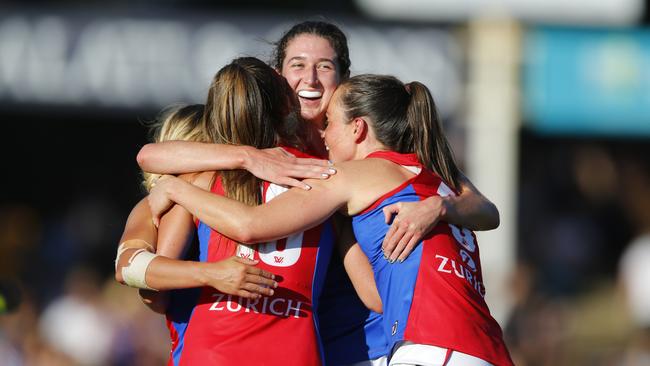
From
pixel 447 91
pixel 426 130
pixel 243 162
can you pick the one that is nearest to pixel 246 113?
pixel 243 162

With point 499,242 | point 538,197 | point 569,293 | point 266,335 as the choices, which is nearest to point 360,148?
point 266,335

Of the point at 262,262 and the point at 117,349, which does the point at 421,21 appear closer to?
the point at 117,349

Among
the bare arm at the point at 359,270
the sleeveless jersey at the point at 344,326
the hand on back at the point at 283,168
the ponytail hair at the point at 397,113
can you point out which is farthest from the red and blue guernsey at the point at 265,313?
the ponytail hair at the point at 397,113

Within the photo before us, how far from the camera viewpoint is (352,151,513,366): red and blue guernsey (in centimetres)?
387

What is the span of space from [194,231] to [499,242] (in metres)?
6.38

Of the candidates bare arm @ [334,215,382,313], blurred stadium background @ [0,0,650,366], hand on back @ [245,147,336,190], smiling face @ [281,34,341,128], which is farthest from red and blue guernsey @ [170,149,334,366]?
blurred stadium background @ [0,0,650,366]

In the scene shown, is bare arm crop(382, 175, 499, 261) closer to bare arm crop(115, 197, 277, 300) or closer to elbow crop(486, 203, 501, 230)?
elbow crop(486, 203, 501, 230)

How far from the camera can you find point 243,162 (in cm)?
394

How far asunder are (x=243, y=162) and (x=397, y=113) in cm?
66

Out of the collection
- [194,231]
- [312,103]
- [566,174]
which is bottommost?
[566,174]

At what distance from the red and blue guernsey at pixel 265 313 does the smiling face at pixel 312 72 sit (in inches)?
26.5

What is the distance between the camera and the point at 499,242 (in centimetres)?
1006

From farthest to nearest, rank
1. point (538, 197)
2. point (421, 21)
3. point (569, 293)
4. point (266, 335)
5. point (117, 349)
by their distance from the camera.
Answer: point (538, 197), point (569, 293), point (421, 21), point (117, 349), point (266, 335)

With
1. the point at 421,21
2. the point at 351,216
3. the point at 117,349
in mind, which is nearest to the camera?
the point at 351,216
